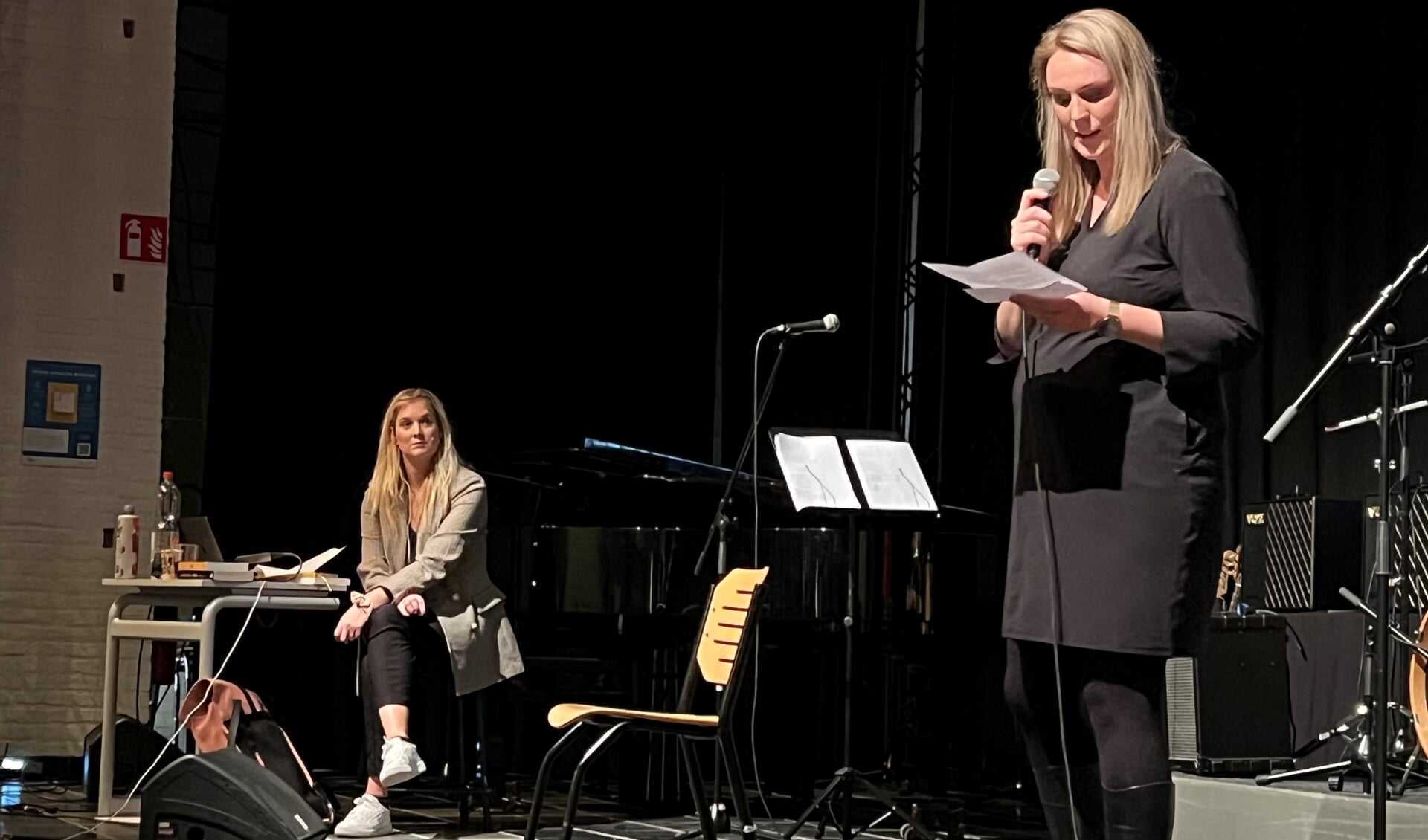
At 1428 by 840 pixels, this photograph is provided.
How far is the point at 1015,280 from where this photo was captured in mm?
1775

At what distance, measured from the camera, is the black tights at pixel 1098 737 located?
180 centimetres

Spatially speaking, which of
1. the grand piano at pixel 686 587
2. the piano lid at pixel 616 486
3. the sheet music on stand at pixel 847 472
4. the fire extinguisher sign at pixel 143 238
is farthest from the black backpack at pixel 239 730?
the fire extinguisher sign at pixel 143 238

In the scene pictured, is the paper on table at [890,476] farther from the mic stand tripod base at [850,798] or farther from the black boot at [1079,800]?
the black boot at [1079,800]

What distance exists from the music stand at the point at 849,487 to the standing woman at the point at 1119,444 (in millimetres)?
2546

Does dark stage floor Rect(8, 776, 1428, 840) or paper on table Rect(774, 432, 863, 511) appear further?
paper on table Rect(774, 432, 863, 511)

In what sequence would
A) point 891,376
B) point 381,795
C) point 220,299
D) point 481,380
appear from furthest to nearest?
point 891,376, point 481,380, point 220,299, point 381,795

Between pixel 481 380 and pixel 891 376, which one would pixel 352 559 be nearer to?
pixel 481 380

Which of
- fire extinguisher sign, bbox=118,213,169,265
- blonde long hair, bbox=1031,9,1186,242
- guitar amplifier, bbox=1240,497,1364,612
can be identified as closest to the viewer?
blonde long hair, bbox=1031,9,1186,242

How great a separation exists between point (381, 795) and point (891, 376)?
3686 mm

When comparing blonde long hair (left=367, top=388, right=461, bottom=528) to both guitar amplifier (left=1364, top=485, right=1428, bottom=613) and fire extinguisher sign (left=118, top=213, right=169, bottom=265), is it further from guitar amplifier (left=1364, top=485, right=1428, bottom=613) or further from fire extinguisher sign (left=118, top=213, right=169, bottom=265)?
guitar amplifier (left=1364, top=485, right=1428, bottom=613)

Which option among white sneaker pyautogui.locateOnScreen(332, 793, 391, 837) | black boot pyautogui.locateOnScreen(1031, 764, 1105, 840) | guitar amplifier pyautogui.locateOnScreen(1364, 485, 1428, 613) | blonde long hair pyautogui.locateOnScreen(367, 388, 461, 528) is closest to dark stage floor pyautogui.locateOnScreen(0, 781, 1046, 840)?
white sneaker pyautogui.locateOnScreen(332, 793, 391, 837)

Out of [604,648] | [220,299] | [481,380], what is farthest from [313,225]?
[604,648]

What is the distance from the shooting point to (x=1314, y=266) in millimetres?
5953

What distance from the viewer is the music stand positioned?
4.51 meters
